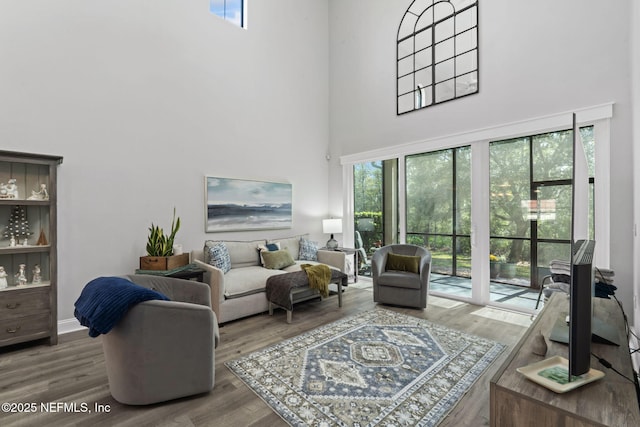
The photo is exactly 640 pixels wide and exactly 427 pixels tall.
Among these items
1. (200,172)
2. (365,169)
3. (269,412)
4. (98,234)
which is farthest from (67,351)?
(365,169)

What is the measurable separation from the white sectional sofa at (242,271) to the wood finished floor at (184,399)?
7.8 inches

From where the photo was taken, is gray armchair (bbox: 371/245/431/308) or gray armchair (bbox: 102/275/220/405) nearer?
gray armchair (bbox: 102/275/220/405)

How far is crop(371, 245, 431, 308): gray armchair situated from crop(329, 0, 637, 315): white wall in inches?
70.3

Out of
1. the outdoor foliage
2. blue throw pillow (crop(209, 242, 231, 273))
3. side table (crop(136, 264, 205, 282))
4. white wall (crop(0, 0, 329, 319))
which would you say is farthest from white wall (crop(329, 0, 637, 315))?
side table (crop(136, 264, 205, 282))

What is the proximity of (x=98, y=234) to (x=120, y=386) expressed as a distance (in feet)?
6.94

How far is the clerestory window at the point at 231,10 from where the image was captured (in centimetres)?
447

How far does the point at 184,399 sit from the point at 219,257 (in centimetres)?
204

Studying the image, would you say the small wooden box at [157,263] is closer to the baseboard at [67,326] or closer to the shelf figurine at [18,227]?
the baseboard at [67,326]

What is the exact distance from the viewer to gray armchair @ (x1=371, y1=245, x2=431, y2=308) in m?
3.71

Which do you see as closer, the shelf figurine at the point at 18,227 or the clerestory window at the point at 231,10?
the shelf figurine at the point at 18,227

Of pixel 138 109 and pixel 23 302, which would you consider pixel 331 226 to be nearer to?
pixel 138 109

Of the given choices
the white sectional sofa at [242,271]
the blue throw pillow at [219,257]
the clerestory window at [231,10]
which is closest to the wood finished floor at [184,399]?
the white sectional sofa at [242,271]

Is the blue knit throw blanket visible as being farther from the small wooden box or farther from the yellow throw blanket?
the yellow throw blanket

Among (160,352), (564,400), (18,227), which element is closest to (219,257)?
(18,227)
